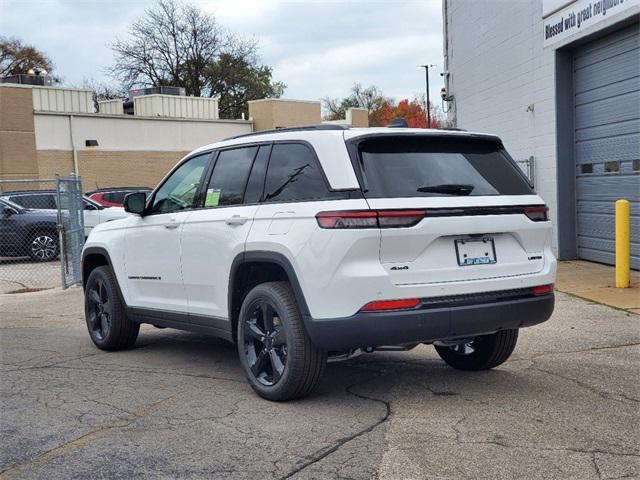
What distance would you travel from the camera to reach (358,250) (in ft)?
15.6

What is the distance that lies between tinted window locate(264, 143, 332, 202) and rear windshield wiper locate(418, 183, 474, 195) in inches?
24.9

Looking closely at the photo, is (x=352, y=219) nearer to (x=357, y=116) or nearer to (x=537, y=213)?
(x=537, y=213)

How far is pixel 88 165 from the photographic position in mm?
27453

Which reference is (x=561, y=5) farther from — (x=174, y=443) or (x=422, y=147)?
(x=174, y=443)

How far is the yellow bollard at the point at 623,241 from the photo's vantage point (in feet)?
32.6

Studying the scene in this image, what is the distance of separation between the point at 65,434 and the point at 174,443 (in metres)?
0.74

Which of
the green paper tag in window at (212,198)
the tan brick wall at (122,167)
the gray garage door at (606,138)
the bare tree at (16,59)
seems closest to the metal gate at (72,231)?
the green paper tag in window at (212,198)

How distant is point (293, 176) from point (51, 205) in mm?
14266

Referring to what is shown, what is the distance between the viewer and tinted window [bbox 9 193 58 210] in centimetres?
1783

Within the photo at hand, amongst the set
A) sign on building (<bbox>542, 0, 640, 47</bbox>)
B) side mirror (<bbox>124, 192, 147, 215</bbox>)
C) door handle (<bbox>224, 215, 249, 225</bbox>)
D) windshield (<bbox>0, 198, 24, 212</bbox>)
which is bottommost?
windshield (<bbox>0, 198, 24, 212</bbox>)

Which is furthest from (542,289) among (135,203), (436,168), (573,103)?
(573,103)

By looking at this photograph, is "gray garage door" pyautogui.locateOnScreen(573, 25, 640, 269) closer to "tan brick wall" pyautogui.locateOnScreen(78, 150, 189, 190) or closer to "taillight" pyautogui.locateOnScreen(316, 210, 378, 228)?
"taillight" pyautogui.locateOnScreen(316, 210, 378, 228)

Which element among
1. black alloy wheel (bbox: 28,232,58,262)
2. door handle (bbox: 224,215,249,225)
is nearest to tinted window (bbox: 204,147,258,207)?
door handle (bbox: 224,215,249,225)

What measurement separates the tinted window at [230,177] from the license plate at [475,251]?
66.9 inches
